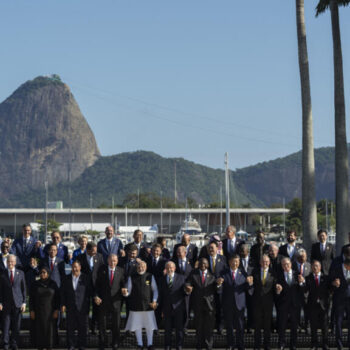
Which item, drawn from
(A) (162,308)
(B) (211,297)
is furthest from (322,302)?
(A) (162,308)

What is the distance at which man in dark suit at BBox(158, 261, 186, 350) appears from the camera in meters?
14.6

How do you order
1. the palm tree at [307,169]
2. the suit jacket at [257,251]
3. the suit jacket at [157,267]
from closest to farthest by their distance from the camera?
the suit jacket at [157,267]
the suit jacket at [257,251]
the palm tree at [307,169]

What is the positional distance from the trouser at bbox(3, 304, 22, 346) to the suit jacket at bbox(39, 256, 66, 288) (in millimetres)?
960

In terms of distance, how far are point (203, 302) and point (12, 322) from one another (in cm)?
394

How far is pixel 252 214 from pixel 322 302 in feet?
466

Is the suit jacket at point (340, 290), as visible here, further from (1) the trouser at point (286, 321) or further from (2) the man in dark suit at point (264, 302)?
(2) the man in dark suit at point (264, 302)

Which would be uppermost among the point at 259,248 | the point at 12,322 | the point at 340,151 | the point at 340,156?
the point at 340,151

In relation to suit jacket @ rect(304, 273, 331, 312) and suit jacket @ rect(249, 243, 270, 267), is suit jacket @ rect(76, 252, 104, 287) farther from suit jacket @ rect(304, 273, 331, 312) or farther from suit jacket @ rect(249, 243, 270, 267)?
suit jacket @ rect(304, 273, 331, 312)

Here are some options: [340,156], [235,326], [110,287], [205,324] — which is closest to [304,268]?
[235,326]

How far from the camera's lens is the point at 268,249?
52.5 ft

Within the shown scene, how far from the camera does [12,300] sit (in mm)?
14789

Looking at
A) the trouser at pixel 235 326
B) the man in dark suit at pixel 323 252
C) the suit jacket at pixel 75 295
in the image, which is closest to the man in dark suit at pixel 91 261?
the suit jacket at pixel 75 295

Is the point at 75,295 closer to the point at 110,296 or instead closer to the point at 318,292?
the point at 110,296

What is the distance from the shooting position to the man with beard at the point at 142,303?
1438 centimetres
